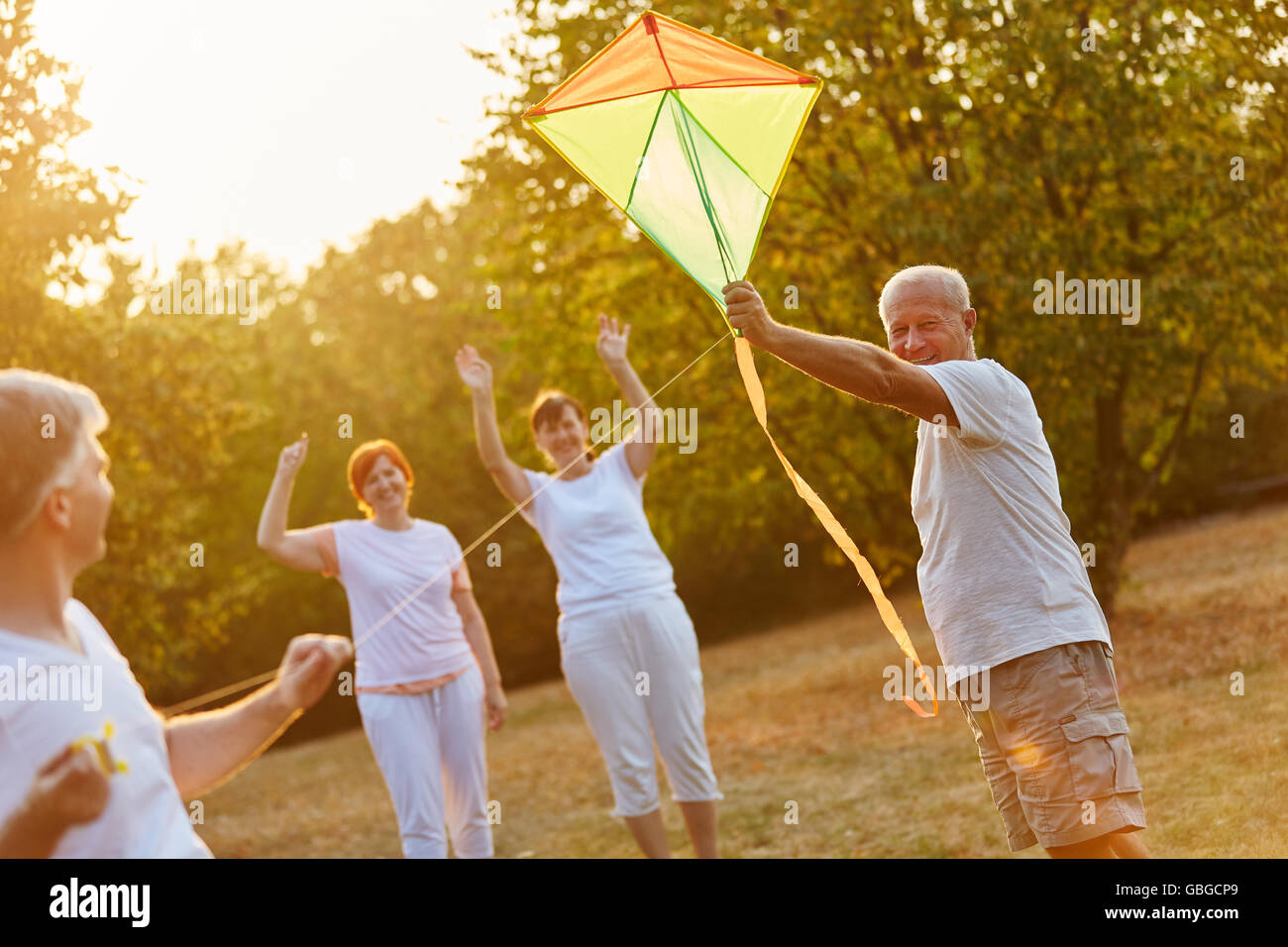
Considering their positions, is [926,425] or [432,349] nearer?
[926,425]

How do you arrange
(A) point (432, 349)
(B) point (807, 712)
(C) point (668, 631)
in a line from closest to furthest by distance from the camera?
1. (C) point (668, 631)
2. (B) point (807, 712)
3. (A) point (432, 349)

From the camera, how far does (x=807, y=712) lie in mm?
14406

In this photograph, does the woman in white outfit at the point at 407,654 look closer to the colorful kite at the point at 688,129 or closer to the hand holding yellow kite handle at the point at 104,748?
the colorful kite at the point at 688,129

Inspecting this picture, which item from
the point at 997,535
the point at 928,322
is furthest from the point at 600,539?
the point at 997,535

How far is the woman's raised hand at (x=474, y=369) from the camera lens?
21.4 ft

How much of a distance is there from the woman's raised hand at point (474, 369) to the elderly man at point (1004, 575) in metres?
2.78

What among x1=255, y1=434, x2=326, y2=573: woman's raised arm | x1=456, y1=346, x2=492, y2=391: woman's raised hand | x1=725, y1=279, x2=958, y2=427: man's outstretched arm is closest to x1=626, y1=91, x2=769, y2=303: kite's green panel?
x1=725, y1=279, x2=958, y2=427: man's outstretched arm

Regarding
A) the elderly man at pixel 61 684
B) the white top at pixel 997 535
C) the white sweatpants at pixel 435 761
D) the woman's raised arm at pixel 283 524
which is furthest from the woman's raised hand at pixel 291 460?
the elderly man at pixel 61 684

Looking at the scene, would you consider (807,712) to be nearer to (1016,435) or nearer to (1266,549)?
(1266,549)

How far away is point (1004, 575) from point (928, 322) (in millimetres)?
824
